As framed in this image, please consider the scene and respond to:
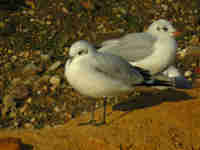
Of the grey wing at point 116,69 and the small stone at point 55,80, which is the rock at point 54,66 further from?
the grey wing at point 116,69

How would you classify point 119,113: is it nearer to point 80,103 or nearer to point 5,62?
point 80,103

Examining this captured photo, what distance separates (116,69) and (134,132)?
0.86 metres

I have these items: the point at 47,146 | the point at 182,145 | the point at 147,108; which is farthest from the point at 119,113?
the point at 47,146

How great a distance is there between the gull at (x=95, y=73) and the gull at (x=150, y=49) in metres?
0.74

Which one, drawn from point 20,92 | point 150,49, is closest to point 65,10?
point 20,92

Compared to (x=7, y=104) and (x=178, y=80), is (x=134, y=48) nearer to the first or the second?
(x=178, y=80)

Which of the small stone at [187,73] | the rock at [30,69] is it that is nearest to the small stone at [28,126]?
the rock at [30,69]

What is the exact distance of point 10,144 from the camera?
3514 millimetres

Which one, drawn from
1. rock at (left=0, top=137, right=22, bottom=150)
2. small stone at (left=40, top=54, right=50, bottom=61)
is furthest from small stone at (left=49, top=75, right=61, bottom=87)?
rock at (left=0, top=137, right=22, bottom=150)

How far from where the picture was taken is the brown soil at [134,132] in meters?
3.74

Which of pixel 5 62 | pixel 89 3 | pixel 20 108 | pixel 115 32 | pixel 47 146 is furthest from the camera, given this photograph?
pixel 89 3

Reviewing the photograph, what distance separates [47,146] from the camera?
3.60 meters

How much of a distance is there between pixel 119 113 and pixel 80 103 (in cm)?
188

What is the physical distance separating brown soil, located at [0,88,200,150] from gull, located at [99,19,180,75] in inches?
23.2
